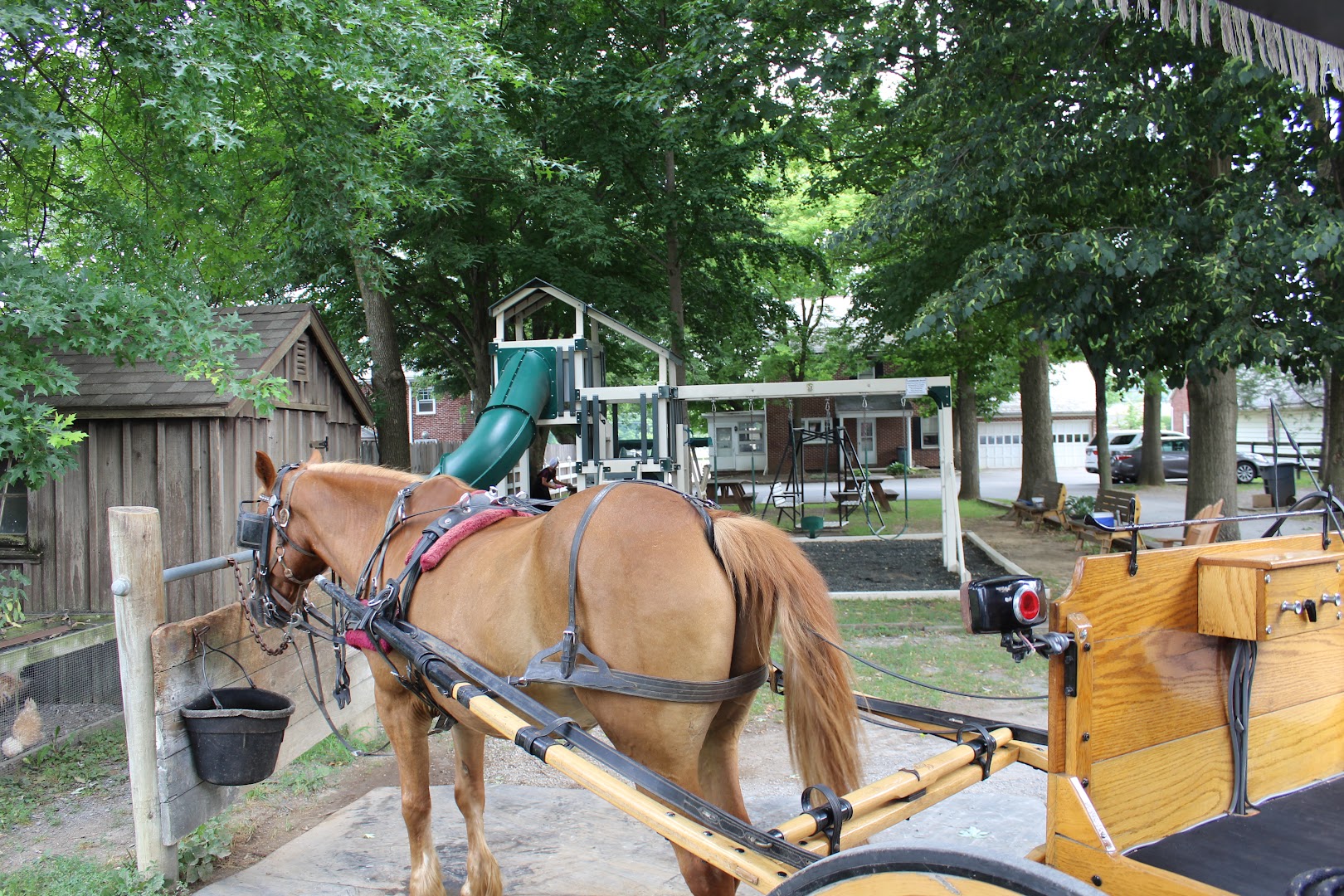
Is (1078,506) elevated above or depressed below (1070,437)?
below

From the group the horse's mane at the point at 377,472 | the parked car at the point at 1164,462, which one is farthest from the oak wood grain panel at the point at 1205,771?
the parked car at the point at 1164,462

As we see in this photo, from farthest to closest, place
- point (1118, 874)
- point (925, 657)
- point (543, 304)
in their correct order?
point (543, 304) → point (925, 657) → point (1118, 874)

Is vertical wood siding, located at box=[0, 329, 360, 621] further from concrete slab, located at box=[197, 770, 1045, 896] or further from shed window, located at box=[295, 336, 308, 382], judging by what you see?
concrete slab, located at box=[197, 770, 1045, 896]

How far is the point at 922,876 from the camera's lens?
174cm

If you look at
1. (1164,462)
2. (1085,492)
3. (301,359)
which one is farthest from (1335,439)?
(1164,462)

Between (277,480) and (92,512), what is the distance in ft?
15.2

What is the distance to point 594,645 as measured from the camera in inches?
106

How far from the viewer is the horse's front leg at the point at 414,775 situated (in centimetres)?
363

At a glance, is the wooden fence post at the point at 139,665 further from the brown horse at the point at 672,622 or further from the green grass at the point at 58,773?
the green grass at the point at 58,773

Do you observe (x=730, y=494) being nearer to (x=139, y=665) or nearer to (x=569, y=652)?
(x=139, y=665)

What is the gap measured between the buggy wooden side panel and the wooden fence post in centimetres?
363

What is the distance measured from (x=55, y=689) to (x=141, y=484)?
2.22 m

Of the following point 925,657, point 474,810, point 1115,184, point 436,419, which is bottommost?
point 925,657

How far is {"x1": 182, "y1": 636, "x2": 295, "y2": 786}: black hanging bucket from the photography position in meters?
3.73
